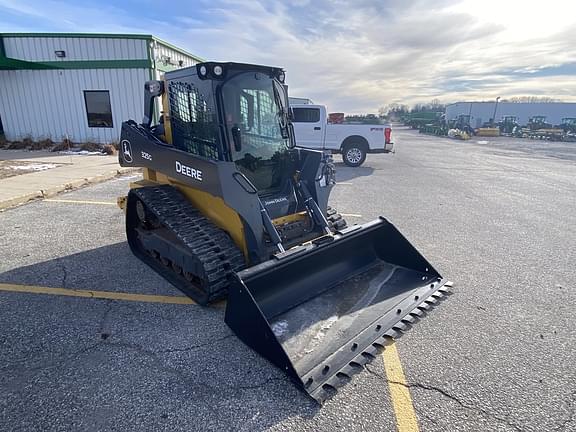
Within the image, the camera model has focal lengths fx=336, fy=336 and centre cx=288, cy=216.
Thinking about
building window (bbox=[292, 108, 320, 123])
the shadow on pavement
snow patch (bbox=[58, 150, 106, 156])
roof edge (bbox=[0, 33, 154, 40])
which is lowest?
the shadow on pavement

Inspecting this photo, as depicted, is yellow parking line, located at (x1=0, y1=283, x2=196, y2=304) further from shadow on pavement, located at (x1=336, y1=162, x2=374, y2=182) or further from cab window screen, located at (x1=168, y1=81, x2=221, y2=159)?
shadow on pavement, located at (x1=336, y1=162, x2=374, y2=182)

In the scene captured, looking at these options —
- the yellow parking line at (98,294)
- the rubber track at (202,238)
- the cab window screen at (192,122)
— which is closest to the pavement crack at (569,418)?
the rubber track at (202,238)

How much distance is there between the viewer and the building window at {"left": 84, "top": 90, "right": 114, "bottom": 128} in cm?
1522

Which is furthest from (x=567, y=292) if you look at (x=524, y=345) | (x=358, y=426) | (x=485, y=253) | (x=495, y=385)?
(x=358, y=426)

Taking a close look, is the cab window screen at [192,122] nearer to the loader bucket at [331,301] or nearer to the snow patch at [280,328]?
the loader bucket at [331,301]

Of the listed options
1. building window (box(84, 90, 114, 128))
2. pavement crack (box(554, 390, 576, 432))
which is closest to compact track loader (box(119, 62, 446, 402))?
pavement crack (box(554, 390, 576, 432))

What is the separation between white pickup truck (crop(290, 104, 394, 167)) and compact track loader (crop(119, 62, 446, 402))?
9620 mm

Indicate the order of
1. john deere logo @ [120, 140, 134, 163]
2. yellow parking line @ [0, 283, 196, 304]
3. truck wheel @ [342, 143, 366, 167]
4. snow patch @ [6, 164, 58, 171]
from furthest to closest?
truck wheel @ [342, 143, 366, 167], snow patch @ [6, 164, 58, 171], john deere logo @ [120, 140, 134, 163], yellow parking line @ [0, 283, 196, 304]

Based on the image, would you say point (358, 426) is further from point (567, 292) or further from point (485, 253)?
point (485, 253)

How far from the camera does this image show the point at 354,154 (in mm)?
14266

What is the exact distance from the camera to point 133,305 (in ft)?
11.9

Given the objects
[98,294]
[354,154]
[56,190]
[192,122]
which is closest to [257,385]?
[98,294]

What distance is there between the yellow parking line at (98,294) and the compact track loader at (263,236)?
0.18 metres

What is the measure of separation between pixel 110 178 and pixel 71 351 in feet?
28.5
